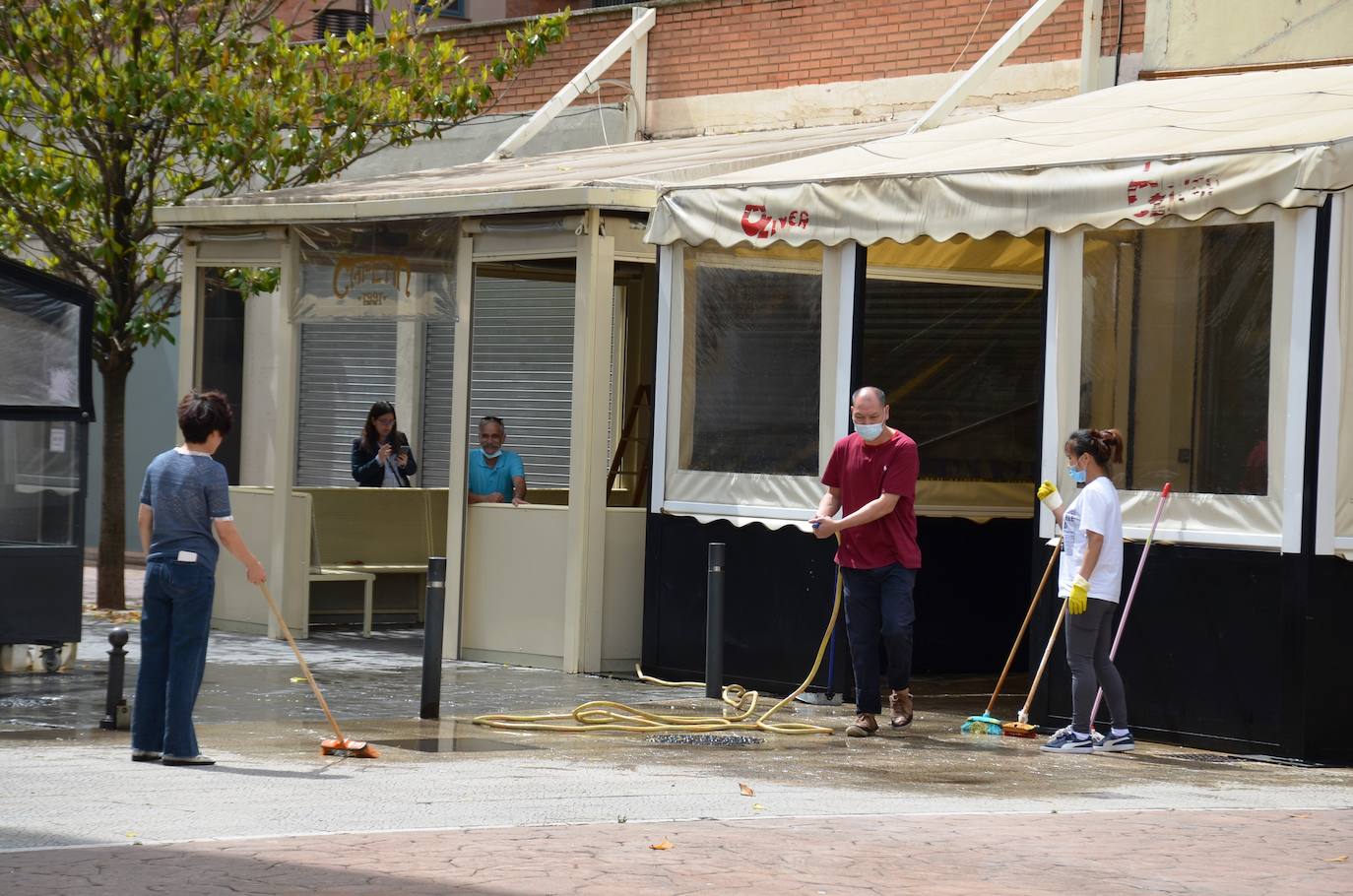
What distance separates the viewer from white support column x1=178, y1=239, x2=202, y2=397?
52.6ft

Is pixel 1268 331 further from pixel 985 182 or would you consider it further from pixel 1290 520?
pixel 985 182

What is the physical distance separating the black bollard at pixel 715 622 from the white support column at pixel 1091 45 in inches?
188

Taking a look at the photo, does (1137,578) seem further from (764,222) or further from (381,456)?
(381,456)

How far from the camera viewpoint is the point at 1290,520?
10.2 metres

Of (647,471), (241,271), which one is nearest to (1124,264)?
(647,471)

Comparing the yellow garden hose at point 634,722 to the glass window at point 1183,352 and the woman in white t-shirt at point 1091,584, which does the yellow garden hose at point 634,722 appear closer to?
the woman in white t-shirt at point 1091,584

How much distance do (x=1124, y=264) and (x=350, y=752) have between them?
4.73 m

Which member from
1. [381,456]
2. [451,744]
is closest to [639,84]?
[381,456]

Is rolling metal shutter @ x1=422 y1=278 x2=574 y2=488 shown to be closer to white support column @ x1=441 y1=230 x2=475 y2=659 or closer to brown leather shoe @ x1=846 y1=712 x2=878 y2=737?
white support column @ x1=441 y1=230 x2=475 y2=659

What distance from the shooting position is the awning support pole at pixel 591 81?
17.3 m

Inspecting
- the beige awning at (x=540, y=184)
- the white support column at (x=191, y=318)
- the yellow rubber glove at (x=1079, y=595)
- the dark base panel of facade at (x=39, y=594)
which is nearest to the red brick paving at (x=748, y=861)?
the yellow rubber glove at (x=1079, y=595)

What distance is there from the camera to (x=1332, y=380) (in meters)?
10.0

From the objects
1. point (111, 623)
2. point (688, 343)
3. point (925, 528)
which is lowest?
point (111, 623)

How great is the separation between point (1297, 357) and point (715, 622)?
12.1ft
